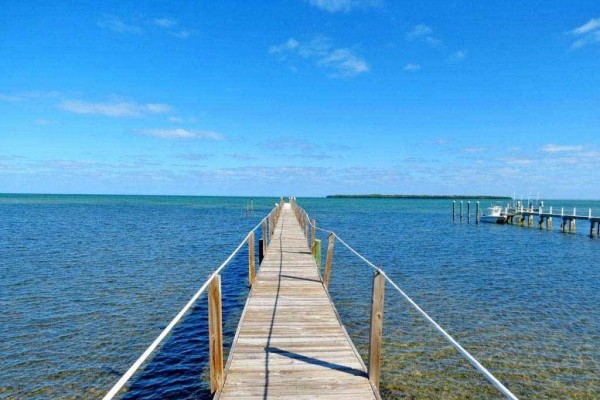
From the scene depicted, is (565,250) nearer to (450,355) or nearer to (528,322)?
(528,322)

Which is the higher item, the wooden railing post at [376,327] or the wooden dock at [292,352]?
the wooden railing post at [376,327]

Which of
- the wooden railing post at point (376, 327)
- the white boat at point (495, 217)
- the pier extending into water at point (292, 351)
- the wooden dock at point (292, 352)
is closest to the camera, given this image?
the pier extending into water at point (292, 351)

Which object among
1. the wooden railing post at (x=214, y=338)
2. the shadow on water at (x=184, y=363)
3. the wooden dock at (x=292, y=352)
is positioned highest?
the wooden railing post at (x=214, y=338)

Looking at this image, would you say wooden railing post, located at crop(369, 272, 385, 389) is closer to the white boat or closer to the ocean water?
the ocean water

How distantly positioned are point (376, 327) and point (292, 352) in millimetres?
1527

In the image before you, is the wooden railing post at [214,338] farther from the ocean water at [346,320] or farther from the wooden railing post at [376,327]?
the ocean water at [346,320]

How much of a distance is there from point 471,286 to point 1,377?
49.2ft

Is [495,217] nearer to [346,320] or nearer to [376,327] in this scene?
[346,320]

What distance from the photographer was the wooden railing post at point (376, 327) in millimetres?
5113

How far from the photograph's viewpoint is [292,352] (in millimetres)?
5973

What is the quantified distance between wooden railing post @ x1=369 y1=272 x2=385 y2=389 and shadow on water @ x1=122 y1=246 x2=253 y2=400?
3.41 m

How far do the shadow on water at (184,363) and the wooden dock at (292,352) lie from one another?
1.45 meters

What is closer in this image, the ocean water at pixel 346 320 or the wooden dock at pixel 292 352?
the wooden dock at pixel 292 352

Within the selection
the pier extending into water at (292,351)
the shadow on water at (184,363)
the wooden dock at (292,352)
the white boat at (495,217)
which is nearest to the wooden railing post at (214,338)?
the pier extending into water at (292,351)
